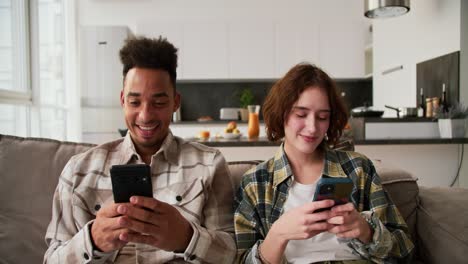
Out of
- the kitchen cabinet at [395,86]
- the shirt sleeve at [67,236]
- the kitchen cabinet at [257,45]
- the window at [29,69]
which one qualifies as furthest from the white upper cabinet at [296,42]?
the shirt sleeve at [67,236]

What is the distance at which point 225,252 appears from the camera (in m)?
1.04

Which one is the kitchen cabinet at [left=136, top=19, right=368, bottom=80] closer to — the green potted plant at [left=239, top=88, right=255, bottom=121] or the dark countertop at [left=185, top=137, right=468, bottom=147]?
the green potted plant at [left=239, top=88, right=255, bottom=121]

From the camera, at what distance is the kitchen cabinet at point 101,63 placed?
453 centimetres

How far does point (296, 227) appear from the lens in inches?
35.5

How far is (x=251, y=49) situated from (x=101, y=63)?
2009mm

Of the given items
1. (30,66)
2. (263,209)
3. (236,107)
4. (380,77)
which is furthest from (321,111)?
(236,107)

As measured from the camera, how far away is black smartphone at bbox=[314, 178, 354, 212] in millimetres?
835

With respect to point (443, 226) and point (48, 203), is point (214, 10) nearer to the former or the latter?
point (48, 203)

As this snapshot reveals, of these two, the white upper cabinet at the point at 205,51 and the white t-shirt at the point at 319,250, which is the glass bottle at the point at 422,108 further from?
the white t-shirt at the point at 319,250

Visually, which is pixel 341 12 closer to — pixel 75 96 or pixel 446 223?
pixel 75 96

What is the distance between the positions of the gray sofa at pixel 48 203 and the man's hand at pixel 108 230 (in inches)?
18.5

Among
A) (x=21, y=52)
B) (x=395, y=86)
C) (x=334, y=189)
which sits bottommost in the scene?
(x=334, y=189)

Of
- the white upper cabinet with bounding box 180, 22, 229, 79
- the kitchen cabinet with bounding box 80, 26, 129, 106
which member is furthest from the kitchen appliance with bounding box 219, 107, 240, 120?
the kitchen cabinet with bounding box 80, 26, 129, 106

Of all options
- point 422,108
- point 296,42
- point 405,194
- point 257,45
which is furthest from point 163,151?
point 296,42
